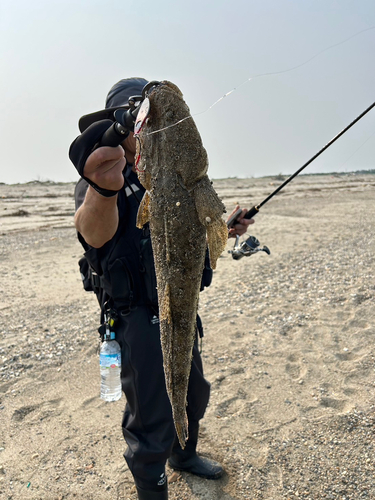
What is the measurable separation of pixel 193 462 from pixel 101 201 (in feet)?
8.91

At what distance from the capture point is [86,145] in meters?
2.34

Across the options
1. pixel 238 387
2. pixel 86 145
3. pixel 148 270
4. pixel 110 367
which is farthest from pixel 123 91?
pixel 238 387

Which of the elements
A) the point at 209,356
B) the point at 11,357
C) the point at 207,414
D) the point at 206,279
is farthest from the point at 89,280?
the point at 11,357

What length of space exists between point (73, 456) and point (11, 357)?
240 cm

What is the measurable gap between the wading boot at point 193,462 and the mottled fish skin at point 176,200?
7.16ft

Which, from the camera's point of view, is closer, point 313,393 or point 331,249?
point 313,393

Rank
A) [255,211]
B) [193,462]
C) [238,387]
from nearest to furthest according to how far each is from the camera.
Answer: [193,462] → [255,211] → [238,387]

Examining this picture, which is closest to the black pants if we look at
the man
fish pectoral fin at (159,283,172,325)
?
the man

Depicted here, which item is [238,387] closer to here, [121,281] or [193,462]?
[193,462]

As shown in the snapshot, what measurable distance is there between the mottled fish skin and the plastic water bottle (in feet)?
3.47

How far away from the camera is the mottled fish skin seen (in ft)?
6.19

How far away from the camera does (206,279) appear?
11.3 ft

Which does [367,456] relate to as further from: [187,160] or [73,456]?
[187,160]

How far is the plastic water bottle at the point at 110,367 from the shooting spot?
9.90 ft
